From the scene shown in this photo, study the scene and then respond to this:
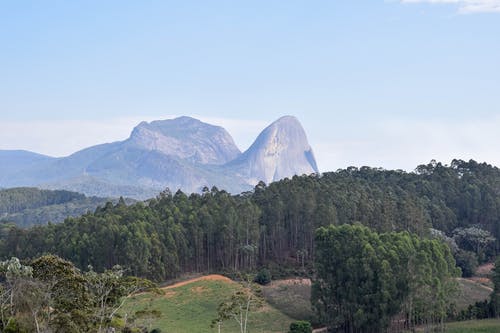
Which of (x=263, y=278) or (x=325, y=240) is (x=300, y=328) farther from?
(x=263, y=278)

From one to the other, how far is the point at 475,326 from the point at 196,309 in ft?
65.9

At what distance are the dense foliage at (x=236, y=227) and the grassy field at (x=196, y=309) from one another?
Result: 5.63 m

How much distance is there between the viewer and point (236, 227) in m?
58.5

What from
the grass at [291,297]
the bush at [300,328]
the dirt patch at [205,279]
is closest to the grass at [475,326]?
the bush at [300,328]

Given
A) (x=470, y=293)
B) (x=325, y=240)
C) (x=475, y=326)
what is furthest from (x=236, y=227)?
(x=475, y=326)

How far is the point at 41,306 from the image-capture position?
2333 cm

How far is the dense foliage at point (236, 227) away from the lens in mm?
54219

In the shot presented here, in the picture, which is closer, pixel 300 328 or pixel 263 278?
pixel 300 328

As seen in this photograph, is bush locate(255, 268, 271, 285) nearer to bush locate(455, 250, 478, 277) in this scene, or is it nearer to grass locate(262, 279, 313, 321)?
grass locate(262, 279, 313, 321)

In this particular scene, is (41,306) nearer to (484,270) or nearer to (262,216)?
(262,216)

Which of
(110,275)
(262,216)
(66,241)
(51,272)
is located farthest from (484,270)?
(51,272)

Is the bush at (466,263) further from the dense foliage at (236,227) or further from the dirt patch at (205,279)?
the dirt patch at (205,279)

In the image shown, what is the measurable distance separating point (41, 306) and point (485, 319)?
3166cm

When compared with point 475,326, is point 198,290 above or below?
above
